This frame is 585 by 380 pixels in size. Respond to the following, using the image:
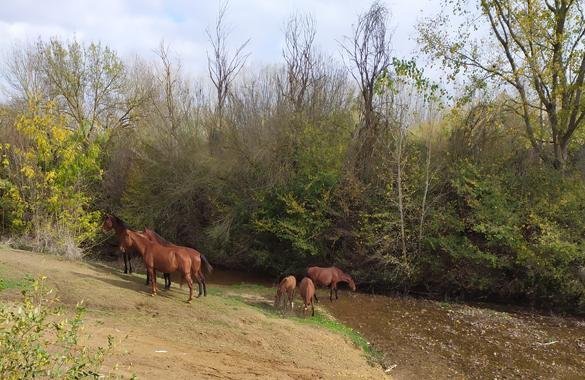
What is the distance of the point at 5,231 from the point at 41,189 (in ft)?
10.2

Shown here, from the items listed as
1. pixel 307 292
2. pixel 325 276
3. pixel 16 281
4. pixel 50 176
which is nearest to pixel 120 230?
pixel 16 281

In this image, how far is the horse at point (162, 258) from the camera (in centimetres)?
1185

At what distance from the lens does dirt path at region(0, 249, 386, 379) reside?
809 cm

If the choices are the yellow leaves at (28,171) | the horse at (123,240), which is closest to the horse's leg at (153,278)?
the horse at (123,240)

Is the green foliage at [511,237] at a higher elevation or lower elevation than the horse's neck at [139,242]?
higher

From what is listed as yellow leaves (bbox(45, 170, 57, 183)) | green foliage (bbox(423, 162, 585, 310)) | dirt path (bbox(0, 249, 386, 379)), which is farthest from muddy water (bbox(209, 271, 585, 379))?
yellow leaves (bbox(45, 170, 57, 183))

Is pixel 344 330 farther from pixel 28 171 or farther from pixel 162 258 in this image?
pixel 28 171

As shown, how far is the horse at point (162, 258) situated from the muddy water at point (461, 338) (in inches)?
190

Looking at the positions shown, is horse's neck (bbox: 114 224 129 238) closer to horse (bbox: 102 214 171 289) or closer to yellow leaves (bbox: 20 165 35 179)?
horse (bbox: 102 214 171 289)

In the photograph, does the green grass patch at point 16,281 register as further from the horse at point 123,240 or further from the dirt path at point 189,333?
the horse at point 123,240

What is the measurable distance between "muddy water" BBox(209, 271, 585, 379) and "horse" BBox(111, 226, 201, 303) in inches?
190

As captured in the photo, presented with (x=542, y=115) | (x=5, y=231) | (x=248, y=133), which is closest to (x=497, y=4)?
(x=542, y=115)

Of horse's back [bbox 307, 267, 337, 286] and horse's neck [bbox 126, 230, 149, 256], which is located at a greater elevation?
horse's neck [bbox 126, 230, 149, 256]

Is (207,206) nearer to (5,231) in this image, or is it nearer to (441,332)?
(5,231)
